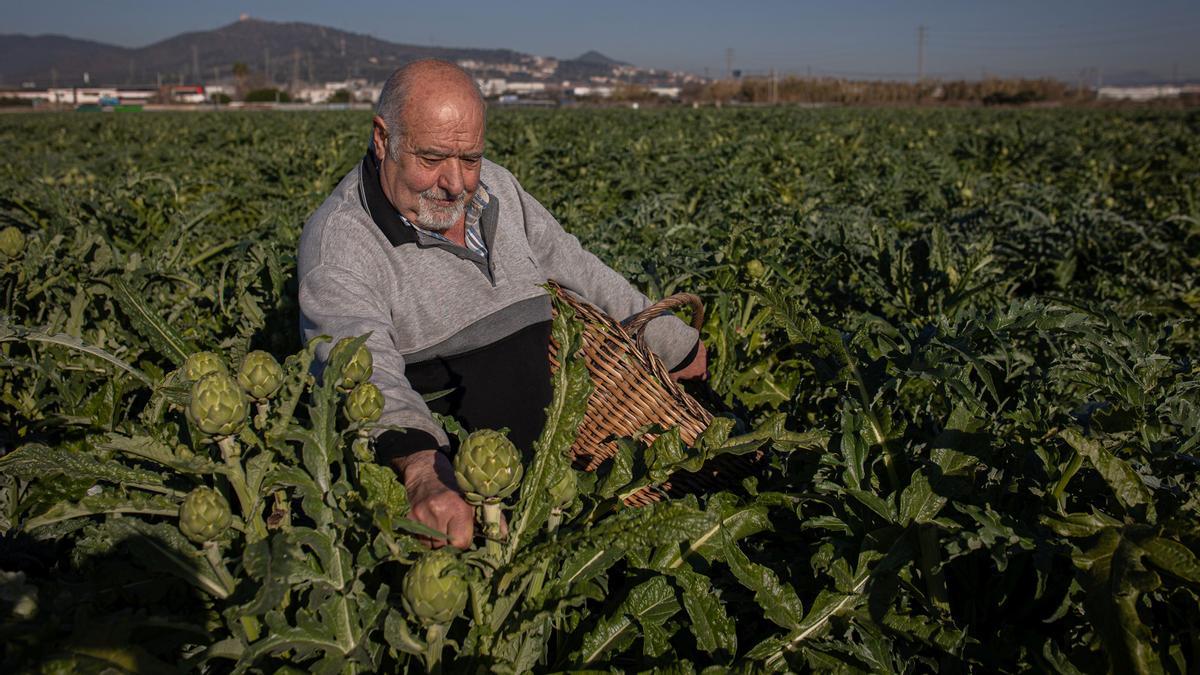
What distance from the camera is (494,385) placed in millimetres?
2543

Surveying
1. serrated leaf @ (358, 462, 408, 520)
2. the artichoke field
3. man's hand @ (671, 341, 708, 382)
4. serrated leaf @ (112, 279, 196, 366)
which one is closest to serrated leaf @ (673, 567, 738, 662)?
the artichoke field

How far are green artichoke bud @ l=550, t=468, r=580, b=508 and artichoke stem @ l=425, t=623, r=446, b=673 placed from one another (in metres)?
0.26

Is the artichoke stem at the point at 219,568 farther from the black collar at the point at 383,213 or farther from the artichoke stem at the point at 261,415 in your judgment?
the black collar at the point at 383,213

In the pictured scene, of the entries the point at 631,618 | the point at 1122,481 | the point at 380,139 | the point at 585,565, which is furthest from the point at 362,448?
the point at 380,139

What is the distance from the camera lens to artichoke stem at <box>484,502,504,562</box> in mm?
1227

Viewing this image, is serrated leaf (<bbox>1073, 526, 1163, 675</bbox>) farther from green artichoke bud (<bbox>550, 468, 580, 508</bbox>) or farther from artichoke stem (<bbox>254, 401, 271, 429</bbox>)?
artichoke stem (<bbox>254, 401, 271, 429</bbox>)

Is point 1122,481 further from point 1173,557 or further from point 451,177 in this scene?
point 451,177

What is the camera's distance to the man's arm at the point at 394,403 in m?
1.43

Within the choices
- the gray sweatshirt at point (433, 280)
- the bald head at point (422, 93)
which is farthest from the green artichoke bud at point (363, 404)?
the bald head at point (422, 93)

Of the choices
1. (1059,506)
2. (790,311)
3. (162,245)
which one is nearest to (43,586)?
(790,311)

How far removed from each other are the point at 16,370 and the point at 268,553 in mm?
2065

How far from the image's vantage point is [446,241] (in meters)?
2.49

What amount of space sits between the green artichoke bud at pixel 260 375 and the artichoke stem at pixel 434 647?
45cm

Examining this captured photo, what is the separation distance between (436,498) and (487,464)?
1.08 ft
